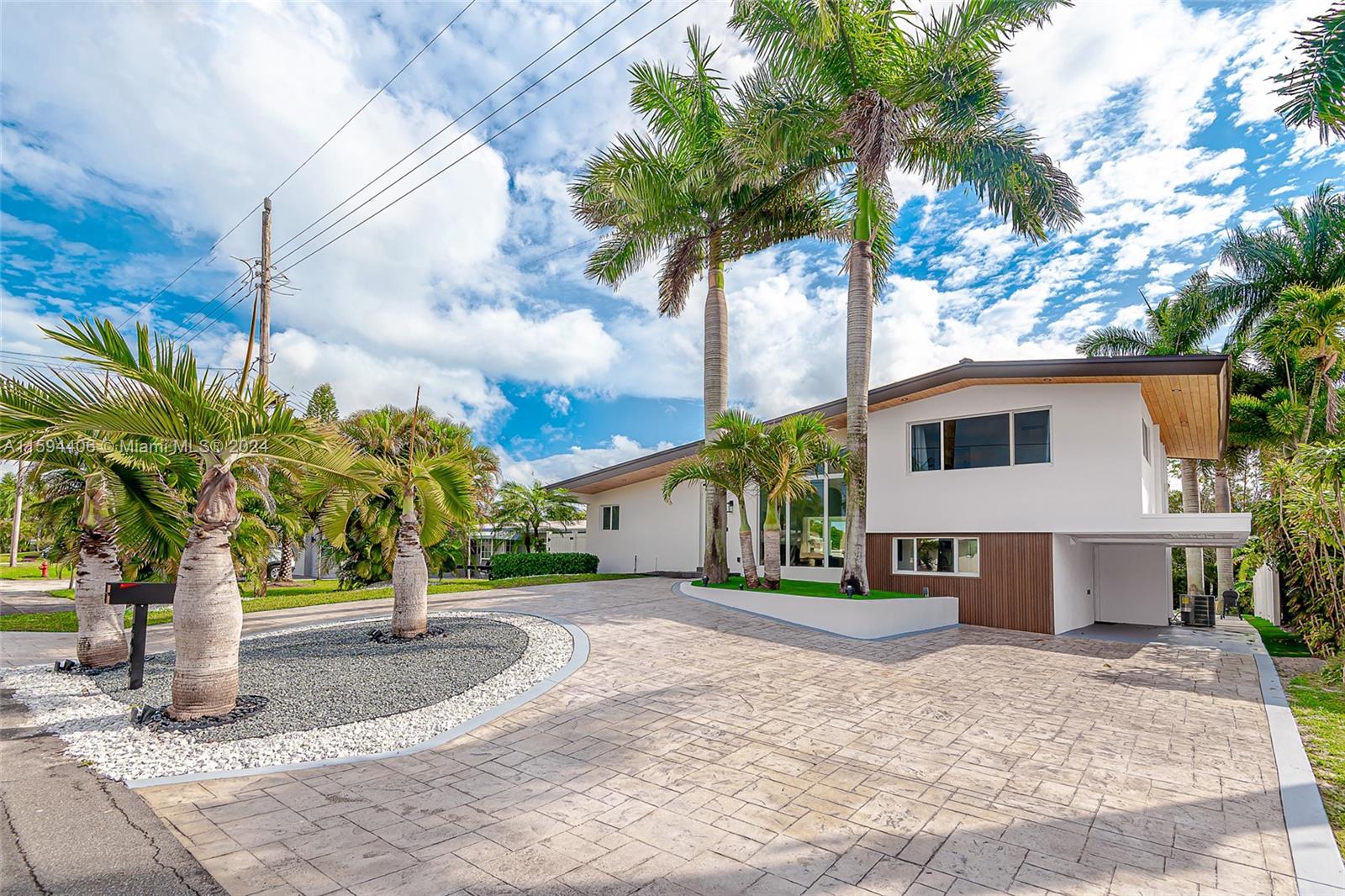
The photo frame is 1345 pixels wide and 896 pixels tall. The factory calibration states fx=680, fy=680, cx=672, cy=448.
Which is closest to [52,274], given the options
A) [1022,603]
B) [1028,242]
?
[1028,242]

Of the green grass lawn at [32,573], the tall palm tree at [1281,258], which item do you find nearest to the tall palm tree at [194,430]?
the tall palm tree at [1281,258]

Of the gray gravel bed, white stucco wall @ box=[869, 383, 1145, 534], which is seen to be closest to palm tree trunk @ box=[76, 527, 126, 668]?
the gray gravel bed

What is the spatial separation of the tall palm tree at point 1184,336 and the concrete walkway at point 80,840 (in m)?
26.4

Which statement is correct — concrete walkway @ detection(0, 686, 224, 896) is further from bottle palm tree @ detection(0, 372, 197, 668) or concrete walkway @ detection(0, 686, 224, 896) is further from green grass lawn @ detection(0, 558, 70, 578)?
green grass lawn @ detection(0, 558, 70, 578)

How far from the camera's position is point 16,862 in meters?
3.62

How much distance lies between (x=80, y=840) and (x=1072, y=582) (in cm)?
1640

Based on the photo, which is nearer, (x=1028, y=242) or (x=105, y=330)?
(x=105, y=330)

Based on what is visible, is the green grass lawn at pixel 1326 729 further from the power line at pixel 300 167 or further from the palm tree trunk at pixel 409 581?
the power line at pixel 300 167

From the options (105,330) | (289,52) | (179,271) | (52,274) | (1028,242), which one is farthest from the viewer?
(179,271)

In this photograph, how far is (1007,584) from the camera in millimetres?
13914

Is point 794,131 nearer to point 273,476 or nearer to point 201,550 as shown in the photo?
point 201,550

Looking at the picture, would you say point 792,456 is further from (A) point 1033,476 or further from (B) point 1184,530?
(B) point 1184,530

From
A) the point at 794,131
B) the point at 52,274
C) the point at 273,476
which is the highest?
the point at 794,131

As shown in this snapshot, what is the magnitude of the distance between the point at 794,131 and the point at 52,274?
14.3m
